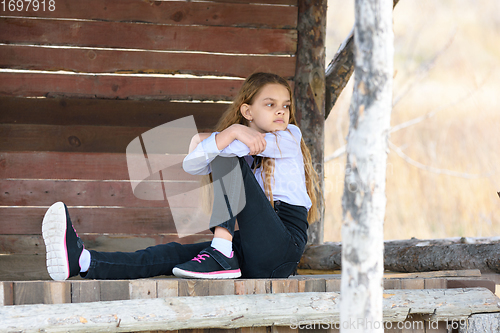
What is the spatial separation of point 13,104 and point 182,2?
1.60 m

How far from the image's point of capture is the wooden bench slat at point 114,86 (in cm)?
372

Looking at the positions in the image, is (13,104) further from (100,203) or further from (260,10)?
(260,10)

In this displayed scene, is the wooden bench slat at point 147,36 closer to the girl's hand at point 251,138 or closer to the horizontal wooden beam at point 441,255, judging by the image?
the horizontal wooden beam at point 441,255

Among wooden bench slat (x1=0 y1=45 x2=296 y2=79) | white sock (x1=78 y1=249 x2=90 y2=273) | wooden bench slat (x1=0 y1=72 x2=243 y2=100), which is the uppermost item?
wooden bench slat (x1=0 y1=45 x2=296 y2=79)

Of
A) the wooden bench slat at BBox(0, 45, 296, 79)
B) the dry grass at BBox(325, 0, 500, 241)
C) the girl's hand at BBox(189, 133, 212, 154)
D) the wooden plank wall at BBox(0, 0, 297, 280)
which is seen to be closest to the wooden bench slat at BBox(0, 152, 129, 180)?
the wooden plank wall at BBox(0, 0, 297, 280)

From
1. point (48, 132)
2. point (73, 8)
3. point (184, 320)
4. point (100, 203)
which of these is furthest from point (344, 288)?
point (73, 8)

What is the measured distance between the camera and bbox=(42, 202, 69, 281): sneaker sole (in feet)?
6.10

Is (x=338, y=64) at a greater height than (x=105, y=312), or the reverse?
(x=338, y=64)

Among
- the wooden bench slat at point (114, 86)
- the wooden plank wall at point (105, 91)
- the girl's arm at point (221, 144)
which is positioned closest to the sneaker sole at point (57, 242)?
the girl's arm at point (221, 144)

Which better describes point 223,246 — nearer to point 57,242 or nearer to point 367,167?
point 57,242

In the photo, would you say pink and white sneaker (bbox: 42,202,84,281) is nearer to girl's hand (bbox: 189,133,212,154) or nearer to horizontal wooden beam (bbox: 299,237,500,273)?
girl's hand (bbox: 189,133,212,154)

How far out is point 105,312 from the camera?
174 centimetres

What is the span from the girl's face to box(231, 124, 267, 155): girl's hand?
248 millimetres

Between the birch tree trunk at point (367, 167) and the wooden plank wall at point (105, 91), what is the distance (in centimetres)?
261
